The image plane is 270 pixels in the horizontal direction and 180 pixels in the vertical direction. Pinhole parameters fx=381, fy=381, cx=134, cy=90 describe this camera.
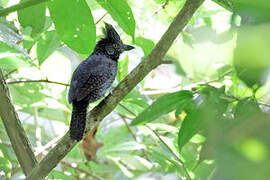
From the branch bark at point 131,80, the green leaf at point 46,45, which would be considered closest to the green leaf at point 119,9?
the branch bark at point 131,80

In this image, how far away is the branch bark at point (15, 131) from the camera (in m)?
1.38

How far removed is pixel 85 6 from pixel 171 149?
2.38 ft

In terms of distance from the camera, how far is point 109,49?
→ 2.85 metres

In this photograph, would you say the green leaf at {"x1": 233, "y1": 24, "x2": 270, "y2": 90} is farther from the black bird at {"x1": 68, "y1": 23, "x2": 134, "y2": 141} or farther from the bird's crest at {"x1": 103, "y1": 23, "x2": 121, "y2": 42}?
the bird's crest at {"x1": 103, "y1": 23, "x2": 121, "y2": 42}

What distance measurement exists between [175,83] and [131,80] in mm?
1633

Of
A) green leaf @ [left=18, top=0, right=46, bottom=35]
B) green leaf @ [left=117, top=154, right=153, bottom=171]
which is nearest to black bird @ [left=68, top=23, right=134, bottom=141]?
green leaf @ [left=117, top=154, right=153, bottom=171]

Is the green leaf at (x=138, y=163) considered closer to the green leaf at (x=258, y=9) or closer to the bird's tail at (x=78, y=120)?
the bird's tail at (x=78, y=120)

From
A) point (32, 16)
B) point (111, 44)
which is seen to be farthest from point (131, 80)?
point (111, 44)

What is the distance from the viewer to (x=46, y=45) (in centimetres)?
179

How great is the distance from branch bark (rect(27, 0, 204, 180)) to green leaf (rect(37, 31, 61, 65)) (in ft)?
1.22

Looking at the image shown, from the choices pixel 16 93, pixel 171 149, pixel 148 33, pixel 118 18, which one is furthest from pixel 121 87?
pixel 16 93

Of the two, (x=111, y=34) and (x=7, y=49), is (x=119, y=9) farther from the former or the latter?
(x=111, y=34)

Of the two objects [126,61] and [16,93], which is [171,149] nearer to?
[126,61]

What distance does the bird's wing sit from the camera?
2.18m
